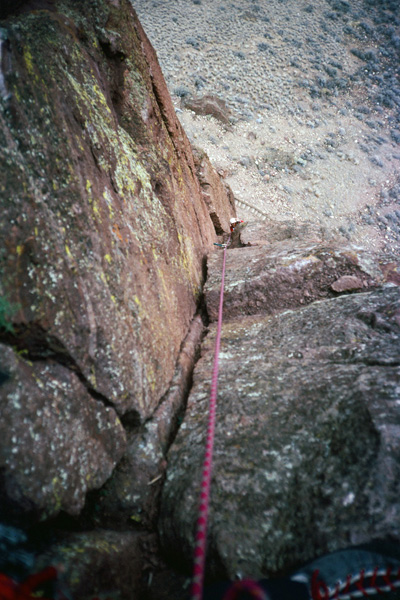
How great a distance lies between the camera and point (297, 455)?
2.19m

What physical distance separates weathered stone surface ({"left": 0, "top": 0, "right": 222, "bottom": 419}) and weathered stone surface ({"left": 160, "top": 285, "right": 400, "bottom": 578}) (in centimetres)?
79

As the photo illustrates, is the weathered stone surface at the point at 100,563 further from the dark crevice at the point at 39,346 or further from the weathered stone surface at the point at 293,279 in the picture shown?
the weathered stone surface at the point at 293,279

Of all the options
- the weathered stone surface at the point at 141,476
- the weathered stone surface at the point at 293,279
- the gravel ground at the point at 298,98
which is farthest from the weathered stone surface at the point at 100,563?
the gravel ground at the point at 298,98

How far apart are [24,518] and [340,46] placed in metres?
45.2

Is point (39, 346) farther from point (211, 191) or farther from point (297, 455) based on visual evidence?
point (211, 191)

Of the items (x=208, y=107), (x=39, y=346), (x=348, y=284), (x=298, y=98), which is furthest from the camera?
(x=298, y=98)

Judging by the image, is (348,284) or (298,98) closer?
(348,284)

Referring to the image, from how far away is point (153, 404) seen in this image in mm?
2867

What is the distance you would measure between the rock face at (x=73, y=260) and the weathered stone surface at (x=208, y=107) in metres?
20.0

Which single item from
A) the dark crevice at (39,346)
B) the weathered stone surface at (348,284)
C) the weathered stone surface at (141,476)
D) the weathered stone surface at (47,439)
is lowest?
the weathered stone surface at (348,284)

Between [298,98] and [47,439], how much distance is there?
3243 centimetres

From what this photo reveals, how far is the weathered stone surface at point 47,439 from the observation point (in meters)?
1.64

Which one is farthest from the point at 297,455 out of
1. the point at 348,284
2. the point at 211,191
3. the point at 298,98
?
the point at 298,98

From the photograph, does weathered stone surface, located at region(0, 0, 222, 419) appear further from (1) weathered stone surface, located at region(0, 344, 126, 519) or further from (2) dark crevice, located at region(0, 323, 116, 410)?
(1) weathered stone surface, located at region(0, 344, 126, 519)
